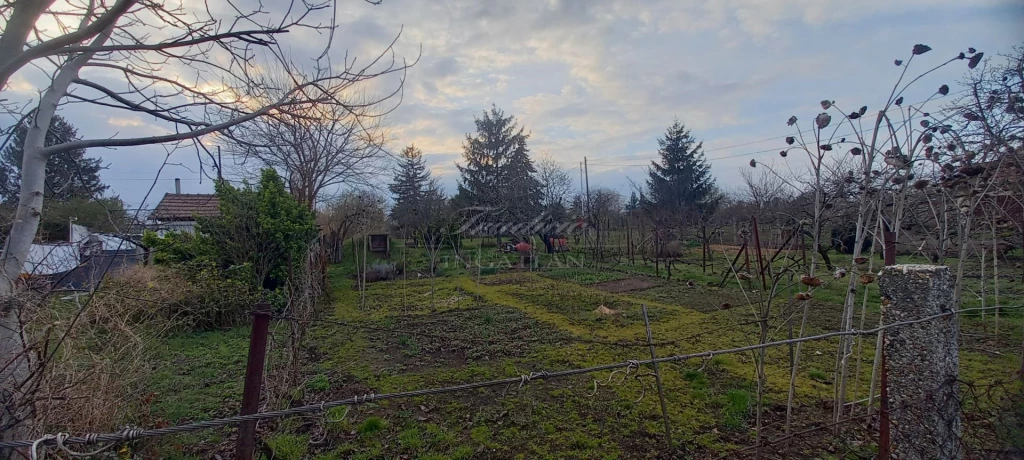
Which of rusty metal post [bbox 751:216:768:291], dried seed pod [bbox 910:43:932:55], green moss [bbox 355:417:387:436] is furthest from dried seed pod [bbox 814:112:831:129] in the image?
green moss [bbox 355:417:387:436]

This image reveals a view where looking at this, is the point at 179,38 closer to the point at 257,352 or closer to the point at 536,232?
the point at 257,352

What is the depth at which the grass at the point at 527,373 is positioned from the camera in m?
3.03

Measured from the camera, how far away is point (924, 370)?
1.80 meters

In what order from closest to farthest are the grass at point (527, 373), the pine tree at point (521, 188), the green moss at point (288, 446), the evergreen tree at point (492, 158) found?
the green moss at point (288, 446) < the grass at point (527, 373) < the pine tree at point (521, 188) < the evergreen tree at point (492, 158)

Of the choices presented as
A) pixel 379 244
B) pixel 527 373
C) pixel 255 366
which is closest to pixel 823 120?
pixel 255 366

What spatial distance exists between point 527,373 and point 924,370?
→ 318 cm

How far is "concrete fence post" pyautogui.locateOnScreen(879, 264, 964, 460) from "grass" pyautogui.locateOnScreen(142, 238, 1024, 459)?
2.29 feet

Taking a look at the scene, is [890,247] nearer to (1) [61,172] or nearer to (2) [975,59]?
(2) [975,59]

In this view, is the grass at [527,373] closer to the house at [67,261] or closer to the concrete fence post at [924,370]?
the concrete fence post at [924,370]

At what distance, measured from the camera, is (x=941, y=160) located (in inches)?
A: 114

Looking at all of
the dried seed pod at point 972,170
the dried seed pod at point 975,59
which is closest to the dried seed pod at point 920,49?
the dried seed pod at point 975,59

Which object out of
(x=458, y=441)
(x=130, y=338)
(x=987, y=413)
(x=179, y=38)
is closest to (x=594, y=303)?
(x=458, y=441)

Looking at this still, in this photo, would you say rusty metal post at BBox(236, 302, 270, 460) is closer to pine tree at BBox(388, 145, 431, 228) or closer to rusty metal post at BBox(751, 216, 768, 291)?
rusty metal post at BBox(751, 216, 768, 291)

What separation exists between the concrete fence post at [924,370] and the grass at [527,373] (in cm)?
70
